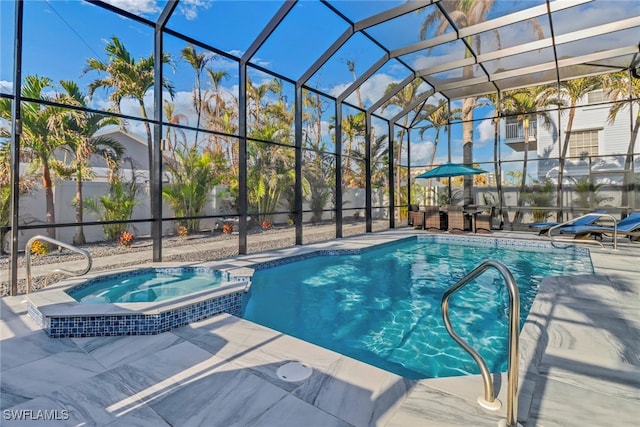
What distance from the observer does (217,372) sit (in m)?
2.34

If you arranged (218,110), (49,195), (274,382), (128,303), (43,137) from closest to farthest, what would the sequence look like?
(274,382) → (128,303) → (43,137) → (49,195) → (218,110)

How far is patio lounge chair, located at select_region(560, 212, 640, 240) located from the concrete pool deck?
4.95m

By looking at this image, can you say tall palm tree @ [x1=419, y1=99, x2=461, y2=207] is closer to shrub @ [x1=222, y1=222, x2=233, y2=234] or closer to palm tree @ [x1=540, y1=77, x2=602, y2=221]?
palm tree @ [x1=540, y1=77, x2=602, y2=221]

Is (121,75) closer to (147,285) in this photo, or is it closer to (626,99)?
(147,285)

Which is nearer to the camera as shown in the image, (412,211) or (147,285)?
(147,285)

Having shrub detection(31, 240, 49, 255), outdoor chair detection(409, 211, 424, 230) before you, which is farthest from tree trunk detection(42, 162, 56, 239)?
outdoor chair detection(409, 211, 424, 230)

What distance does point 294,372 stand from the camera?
2.32 meters

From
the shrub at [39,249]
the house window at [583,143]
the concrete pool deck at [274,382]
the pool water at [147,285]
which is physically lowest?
the concrete pool deck at [274,382]

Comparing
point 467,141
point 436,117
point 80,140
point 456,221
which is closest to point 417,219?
point 456,221

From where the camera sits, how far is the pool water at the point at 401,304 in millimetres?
3258

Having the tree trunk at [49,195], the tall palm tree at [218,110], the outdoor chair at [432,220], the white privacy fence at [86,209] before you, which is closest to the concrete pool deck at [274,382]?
the white privacy fence at [86,209]

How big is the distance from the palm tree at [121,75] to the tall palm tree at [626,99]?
13.0 m

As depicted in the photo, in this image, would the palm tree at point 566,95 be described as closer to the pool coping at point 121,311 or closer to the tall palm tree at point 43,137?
the pool coping at point 121,311

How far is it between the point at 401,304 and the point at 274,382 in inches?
114
